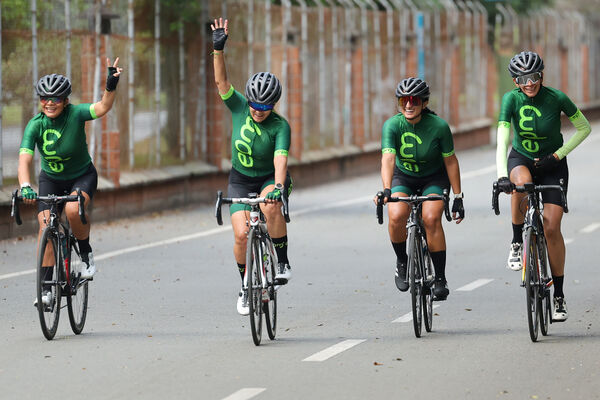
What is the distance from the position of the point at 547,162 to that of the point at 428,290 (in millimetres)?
1261

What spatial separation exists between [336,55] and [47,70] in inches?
474

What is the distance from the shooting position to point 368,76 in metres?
33.2

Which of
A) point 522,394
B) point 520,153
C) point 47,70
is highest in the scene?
point 47,70

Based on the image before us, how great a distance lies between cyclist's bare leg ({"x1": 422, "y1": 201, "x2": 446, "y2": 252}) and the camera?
35.9ft

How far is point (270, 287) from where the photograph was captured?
1047cm

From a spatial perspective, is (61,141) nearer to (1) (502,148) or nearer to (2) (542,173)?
(1) (502,148)

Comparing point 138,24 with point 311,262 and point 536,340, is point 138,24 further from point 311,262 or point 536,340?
point 536,340

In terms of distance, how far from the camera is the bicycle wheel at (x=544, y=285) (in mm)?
10430

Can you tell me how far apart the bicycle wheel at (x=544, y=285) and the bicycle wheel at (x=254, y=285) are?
1.86 meters

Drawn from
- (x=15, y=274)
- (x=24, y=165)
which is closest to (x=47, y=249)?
(x=24, y=165)

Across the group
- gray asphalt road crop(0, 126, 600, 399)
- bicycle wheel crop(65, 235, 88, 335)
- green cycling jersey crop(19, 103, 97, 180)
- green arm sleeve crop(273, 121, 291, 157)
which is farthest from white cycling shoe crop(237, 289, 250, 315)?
green cycling jersey crop(19, 103, 97, 180)

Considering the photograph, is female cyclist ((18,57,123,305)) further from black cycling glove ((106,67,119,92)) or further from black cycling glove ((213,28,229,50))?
black cycling glove ((213,28,229,50))

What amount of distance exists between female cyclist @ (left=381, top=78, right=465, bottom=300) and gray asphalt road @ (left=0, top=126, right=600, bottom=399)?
70cm

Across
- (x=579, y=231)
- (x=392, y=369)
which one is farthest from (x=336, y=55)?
(x=392, y=369)
